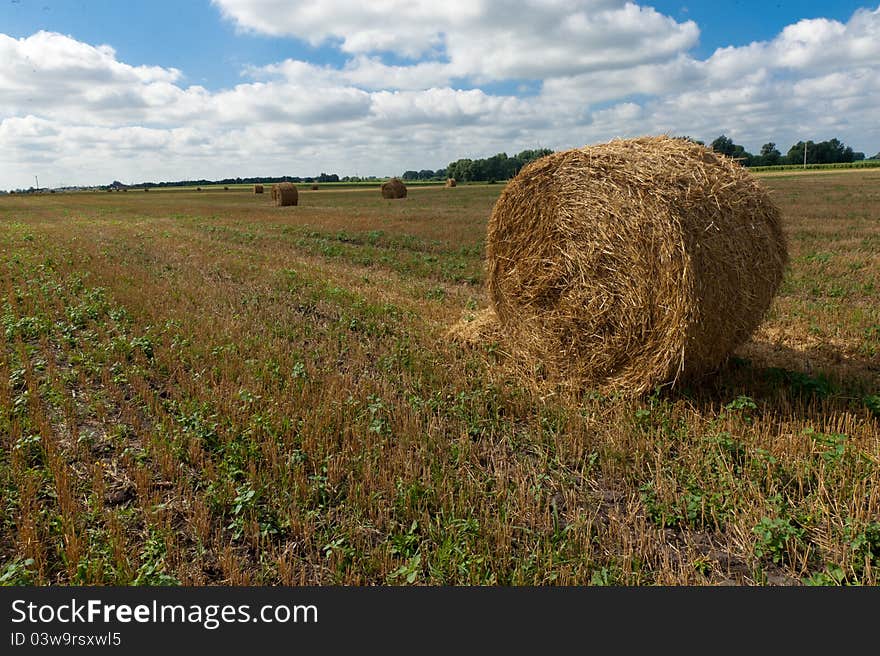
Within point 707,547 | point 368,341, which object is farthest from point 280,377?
point 707,547

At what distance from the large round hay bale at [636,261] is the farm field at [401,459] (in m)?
0.50

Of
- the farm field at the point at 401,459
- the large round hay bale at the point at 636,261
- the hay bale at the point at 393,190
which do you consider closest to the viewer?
the farm field at the point at 401,459

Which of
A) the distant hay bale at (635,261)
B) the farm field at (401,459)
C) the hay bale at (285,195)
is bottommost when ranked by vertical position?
the farm field at (401,459)

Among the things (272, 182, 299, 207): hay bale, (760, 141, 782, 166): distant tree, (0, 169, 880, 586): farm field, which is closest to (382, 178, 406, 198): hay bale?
(272, 182, 299, 207): hay bale

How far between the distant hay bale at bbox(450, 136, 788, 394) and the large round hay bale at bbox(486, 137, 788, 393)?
1 centimetres

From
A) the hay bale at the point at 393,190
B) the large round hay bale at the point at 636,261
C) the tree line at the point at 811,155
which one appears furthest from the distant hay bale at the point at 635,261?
the tree line at the point at 811,155

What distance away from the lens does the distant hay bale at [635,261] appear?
563 cm

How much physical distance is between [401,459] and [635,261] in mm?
3283

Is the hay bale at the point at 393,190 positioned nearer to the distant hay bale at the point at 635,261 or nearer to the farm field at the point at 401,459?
the farm field at the point at 401,459

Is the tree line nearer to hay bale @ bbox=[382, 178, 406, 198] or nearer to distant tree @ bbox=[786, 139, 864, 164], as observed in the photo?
distant tree @ bbox=[786, 139, 864, 164]

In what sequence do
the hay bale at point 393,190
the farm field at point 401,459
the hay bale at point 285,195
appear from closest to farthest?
1. the farm field at point 401,459
2. the hay bale at point 285,195
3. the hay bale at point 393,190

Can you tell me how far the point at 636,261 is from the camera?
19.5 ft

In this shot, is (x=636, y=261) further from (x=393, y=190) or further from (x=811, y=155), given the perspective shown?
(x=811, y=155)

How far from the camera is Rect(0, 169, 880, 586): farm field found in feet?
11.5
